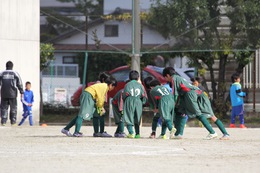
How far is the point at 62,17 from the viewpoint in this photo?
103 feet

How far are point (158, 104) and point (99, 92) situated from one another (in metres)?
1.29

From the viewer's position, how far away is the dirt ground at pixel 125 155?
1284 centimetres

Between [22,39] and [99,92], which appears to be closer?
[99,92]

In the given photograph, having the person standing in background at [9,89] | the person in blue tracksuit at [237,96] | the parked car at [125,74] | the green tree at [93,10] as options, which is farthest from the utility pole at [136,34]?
the person standing in background at [9,89]

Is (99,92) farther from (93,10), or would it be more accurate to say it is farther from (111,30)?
(111,30)

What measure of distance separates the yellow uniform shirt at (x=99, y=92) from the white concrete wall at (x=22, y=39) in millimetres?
9405

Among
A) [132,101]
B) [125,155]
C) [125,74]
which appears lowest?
[125,155]

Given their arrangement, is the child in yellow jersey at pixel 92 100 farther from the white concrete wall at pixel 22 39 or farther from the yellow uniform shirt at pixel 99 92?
the white concrete wall at pixel 22 39

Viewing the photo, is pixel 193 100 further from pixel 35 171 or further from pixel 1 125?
pixel 1 125

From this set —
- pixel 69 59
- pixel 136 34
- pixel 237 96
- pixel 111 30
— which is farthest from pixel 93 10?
pixel 69 59

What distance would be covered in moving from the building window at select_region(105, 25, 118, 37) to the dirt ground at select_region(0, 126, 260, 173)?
12.7 meters

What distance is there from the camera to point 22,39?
95.5 feet

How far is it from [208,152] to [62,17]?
1675 cm

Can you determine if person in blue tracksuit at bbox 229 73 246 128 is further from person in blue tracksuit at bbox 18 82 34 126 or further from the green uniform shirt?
the green uniform shirt
